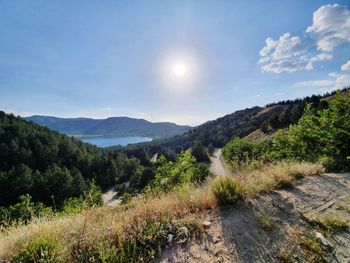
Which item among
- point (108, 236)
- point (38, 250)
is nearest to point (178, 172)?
point (108, 236)

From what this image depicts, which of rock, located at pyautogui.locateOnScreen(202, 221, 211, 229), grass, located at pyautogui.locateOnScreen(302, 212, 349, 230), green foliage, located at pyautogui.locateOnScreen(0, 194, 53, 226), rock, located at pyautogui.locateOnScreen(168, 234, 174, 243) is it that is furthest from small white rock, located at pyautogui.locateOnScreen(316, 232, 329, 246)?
green foliage, located at pyautogui.locateOnScreen(0, 194, 53, 226)

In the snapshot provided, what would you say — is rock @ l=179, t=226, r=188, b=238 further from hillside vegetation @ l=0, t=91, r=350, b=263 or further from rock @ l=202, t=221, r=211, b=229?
rock @ l=202, t=221, r=211, b=229

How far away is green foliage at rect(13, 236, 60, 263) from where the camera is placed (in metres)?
2.79

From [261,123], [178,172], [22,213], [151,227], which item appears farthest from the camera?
[261,123]

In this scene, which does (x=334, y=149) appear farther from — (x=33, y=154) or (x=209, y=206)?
(x=33, y=154)

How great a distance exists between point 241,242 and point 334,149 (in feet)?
23.8

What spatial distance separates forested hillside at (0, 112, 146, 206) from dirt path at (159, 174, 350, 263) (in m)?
52.5

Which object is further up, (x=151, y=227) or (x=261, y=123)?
(x=261, y=123)

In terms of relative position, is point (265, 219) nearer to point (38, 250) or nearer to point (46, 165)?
point (38, 250)

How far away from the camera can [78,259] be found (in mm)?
2814

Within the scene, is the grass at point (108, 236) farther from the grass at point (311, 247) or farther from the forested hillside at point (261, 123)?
the forested hillside at point (261, 123)

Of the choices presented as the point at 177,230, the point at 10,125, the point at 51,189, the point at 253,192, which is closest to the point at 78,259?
the point at 177,230

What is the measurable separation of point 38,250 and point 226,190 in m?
3.38

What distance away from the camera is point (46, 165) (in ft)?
220
